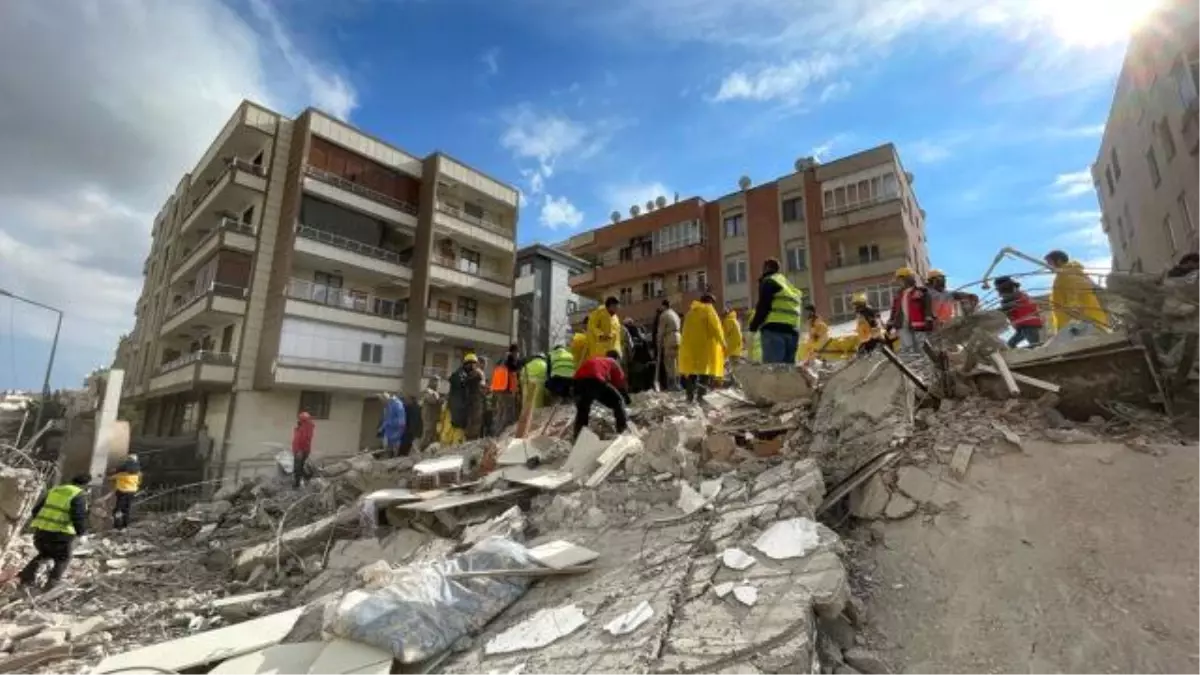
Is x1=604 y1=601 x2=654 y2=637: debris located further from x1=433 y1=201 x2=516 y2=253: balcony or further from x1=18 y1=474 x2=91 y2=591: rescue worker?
x1=433 y1=201 x2=516 y2=253: balcony

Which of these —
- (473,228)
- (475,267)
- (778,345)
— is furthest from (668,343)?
(475,267)

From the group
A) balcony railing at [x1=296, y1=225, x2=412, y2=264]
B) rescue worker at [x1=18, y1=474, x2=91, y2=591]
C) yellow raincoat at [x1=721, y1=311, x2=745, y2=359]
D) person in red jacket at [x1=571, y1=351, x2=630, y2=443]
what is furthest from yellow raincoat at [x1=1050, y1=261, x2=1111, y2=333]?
balcony railing at [x1=296, y1=225, x2=412, y2=264]

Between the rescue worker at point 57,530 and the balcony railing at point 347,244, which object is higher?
the balcony railing at point 347,244

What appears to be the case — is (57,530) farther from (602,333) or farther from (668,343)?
(668,343)

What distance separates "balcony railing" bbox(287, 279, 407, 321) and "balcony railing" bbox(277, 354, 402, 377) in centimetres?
231

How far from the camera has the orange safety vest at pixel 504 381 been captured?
11016 mm

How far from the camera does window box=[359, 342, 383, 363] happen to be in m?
25.4

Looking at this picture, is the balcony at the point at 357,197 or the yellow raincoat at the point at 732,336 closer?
the yellow raincoat at the point at 732,336

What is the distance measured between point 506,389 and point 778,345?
5431 mm

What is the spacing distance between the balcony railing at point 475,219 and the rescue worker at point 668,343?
21.2 metres

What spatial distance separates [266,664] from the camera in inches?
139

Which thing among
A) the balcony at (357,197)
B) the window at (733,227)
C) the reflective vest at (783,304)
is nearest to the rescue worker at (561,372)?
the reflective vest at (783,304)

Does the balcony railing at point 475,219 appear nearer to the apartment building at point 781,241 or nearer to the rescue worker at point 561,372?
the apartment building at point 781,241

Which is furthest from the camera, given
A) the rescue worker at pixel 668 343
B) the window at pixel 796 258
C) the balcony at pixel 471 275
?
the balcony at pixel 471 275
